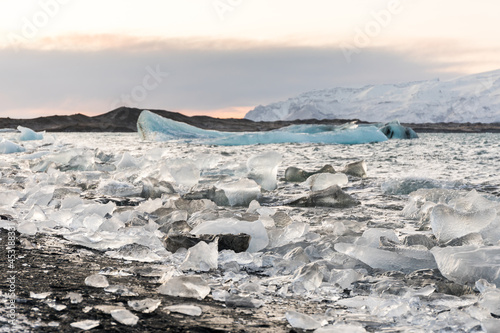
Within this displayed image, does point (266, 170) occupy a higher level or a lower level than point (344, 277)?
higher

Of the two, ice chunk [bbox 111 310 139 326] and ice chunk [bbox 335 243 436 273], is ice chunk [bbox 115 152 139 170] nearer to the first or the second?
ice chunk [bbox 335 243 436 273]

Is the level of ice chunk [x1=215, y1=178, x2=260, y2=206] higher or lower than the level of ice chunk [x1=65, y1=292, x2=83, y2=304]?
higher

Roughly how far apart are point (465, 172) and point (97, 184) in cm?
479

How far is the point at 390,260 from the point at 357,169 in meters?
3.74

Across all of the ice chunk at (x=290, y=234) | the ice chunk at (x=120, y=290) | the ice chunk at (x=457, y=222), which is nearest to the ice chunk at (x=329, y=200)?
the ice chunk at (x=290, y=234)

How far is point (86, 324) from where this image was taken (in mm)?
1226

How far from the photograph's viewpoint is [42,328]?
46.3 inches

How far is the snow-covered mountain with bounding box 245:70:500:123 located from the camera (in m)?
91.8

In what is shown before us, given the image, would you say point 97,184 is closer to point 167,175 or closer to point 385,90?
point 167,175

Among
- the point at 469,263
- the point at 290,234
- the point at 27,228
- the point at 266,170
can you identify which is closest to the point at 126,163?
the point at 266,170

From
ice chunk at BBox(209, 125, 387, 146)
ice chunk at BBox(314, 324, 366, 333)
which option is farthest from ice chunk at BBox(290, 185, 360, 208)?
ice chunk at BBox(209, 125, 387, 146)

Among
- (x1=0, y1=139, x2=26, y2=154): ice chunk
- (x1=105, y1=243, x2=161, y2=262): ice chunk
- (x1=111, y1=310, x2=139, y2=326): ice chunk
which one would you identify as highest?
(x1=0, y1=139, x2=26, y2=154): ice chunk

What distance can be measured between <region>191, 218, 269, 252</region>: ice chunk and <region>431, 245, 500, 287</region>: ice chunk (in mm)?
795

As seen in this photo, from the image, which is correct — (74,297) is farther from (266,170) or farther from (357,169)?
(357,169)
